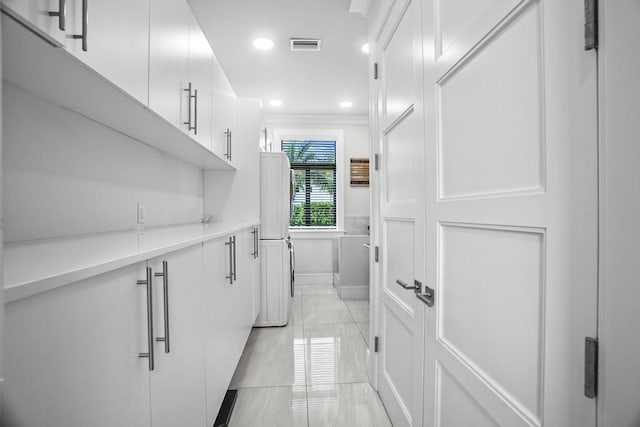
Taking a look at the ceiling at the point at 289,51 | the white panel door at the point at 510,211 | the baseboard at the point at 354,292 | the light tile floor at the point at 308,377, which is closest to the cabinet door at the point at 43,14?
the white panel door at the point at 510,211

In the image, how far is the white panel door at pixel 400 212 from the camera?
125 centimetres

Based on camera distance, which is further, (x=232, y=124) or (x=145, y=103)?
(x=232, y=124)

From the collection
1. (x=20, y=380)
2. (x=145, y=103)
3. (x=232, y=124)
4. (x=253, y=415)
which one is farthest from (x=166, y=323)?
(x=232, y=124)

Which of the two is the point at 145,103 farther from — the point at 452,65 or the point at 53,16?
the point at 452,65

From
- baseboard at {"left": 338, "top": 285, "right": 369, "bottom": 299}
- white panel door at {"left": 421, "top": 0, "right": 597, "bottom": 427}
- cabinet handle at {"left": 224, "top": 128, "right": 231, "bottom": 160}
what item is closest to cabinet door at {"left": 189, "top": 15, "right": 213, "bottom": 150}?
cabinet handle at {"left": 224, "top": 128, "right": 231, "bottom": 160}

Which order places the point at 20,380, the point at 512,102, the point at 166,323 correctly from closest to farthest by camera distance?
the point at 20,380 < the point at 512,102 < the point at 166,323

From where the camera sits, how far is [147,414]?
810 millimetres

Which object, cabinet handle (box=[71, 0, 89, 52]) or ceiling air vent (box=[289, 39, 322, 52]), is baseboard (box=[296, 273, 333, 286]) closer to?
ceiling air vent (box=[289, 39, 322, 52])

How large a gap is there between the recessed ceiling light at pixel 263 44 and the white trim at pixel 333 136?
2034 mm

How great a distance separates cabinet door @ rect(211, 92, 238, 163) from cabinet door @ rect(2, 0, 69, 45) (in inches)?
54.3

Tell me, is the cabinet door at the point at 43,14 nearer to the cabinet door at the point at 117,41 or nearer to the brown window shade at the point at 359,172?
the cabinet door at the point at 117,41

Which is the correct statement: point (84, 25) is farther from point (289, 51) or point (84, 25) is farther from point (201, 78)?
point (289, 51)

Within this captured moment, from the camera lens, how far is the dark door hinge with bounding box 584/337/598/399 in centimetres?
52

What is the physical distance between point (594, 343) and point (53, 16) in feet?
4.02
